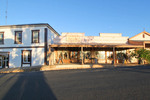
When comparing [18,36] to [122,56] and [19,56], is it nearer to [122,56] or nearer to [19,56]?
[19,56]

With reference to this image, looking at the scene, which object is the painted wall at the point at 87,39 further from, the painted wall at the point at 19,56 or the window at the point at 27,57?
the window at the point at 27,57

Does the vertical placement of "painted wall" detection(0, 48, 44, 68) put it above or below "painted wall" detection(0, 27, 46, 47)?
below

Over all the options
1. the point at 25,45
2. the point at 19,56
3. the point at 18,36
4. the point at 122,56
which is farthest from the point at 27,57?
the point at 122,56

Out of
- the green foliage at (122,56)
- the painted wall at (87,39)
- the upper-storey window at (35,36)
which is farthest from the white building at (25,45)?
the green foliage at (122,56)

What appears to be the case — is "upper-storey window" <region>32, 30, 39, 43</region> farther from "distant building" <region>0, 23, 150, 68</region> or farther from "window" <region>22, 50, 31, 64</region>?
"window" <region>22, 50, 31, 64</region>

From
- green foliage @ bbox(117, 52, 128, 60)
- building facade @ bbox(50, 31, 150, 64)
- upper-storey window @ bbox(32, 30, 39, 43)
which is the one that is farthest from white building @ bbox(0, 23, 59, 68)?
green foliage @ bbox(117, 52, 128, 60)

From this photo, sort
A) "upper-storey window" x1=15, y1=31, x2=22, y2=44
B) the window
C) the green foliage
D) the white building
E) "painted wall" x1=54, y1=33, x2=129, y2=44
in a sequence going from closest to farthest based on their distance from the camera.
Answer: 1. the white building
2. the window
3. "upper-storey window" x1=15, y1=31, x2=22, y2=44
4. "painted wall" x1=54, y1=33, x2=129, y2=44
5. the green foliage

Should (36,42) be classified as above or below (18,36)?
below

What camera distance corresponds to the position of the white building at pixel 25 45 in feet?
58.6

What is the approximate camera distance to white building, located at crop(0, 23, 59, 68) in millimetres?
17859

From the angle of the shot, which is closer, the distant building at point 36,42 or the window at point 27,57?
the distant building at point 36,42

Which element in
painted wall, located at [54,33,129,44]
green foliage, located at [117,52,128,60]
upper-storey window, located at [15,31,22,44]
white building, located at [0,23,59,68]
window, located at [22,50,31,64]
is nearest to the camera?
white building, located at [0,23,59,68]

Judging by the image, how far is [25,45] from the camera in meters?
18.1

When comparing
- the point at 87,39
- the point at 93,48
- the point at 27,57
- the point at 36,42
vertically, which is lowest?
the point at 27,57
